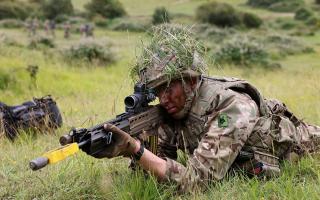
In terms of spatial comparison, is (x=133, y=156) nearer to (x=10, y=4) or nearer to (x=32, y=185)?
(x=32, y=185)

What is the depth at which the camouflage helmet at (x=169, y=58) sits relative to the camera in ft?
12.4

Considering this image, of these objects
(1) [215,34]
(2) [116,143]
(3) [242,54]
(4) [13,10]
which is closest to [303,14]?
(1) [215,34]

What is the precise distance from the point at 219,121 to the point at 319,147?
125 centimetres

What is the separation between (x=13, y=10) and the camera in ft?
134

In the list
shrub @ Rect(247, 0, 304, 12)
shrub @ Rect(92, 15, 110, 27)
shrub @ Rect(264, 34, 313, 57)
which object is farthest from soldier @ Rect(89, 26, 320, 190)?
shrub @ Rect(247, 0, 304, 12)

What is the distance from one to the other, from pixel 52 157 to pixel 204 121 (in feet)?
4.68

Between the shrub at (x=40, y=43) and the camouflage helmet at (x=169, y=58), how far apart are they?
14.2 m

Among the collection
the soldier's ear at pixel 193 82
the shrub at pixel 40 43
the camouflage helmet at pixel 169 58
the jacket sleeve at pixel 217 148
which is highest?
the camouflage helmet at pixel 169 58

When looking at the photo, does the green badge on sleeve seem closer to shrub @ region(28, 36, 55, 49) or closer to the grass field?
the grass field

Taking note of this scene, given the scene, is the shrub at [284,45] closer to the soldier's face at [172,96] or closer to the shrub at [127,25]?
the shrub at [127,25]

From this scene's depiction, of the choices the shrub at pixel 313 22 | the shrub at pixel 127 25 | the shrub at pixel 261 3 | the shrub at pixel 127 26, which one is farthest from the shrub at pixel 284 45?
the shrub at pixel 261 3

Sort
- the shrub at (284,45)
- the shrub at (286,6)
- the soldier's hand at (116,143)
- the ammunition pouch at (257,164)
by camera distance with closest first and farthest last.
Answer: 1. the soldier's hand at (116,143)
2. the ammunition pouch at (257,164)
3. the shrub at (284,45)
4. the shrub at (286,6)

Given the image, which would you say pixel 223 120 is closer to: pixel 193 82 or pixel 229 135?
pixel 229 135

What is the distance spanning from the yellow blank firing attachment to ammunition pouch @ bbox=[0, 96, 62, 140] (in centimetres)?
334
